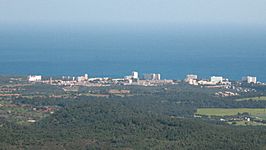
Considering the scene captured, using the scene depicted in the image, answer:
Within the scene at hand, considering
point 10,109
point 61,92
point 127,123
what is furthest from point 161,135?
point 61,92

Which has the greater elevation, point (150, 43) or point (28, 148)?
point (150, 43)

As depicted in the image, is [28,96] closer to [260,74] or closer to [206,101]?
[206,101]

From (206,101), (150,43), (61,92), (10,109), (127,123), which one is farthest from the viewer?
(150,43)

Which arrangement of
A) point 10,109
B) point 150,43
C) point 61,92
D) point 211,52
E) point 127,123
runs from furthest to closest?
point 150,43
point 211,52
point 61,92
point 10,109
point 127,123

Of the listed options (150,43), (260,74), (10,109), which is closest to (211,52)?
(150,43)

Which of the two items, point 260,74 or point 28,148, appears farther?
point 260,74

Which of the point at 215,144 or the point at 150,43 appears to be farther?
the point at 150,43

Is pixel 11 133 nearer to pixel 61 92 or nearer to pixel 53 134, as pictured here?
pixel 53 134

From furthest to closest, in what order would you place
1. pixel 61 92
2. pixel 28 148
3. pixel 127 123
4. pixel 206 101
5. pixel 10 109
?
pixel 61 92 < pixel 206 101 < pixel 10 109 < pixel 127 123 < pixel 28 148

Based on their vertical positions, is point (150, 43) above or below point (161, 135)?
above
